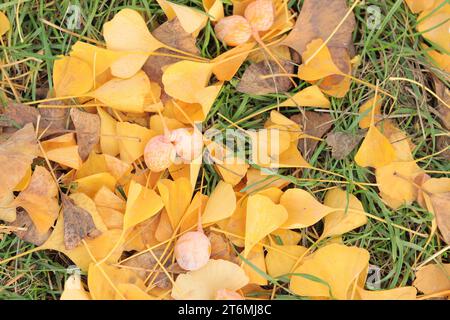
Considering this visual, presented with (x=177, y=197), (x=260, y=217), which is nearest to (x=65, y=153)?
(x=177, y=197)

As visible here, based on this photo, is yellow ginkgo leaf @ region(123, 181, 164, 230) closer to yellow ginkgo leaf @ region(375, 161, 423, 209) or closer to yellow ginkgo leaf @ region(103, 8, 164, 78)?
yellow ginkgo leaf @ region(103, 8, 164, 78)

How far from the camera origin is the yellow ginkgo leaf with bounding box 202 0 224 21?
0.89 m

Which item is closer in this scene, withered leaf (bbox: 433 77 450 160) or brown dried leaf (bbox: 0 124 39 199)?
brown dried leaf (bbox: 0 124 39 199)

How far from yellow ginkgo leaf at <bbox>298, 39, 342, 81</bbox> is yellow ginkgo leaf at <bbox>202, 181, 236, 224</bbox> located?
0.19 m

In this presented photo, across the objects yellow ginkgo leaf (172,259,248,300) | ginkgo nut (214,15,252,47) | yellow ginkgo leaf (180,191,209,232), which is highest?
ginkgo nut (214,15,252,47)

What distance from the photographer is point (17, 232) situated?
0.88m

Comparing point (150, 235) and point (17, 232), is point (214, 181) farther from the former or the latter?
point (17, 232)

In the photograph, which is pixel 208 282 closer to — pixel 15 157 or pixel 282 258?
pixel 282 258

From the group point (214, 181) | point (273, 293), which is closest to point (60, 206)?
point (214, 181)

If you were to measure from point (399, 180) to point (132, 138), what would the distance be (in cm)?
38

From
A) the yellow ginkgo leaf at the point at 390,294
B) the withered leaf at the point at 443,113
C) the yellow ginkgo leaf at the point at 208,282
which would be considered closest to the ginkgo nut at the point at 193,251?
the yellow ginkgo leaf at the point at 208,282

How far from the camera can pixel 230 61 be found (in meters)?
0.89

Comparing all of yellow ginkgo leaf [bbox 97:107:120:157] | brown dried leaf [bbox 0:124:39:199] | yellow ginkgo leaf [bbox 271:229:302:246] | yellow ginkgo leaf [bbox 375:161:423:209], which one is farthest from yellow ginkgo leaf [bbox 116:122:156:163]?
yellow ginkgo leaf [bbox 375:161:423:209]
